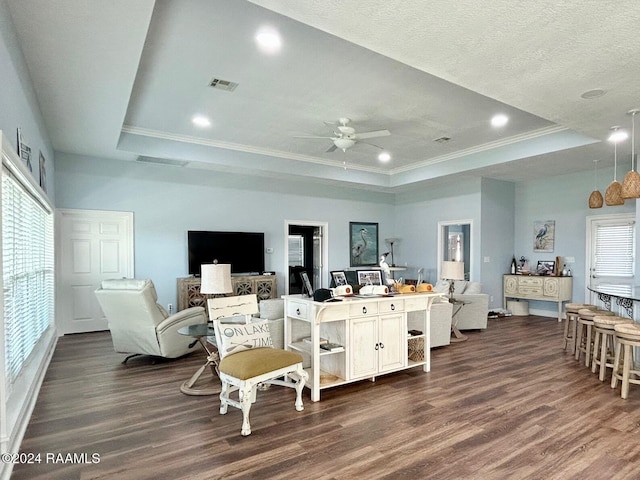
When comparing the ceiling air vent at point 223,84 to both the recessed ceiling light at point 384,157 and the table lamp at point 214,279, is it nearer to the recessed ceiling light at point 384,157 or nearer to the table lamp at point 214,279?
the table lamp at point 214,279

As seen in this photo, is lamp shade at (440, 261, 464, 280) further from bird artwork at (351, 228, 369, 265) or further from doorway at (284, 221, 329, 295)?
bird artwork at (351, 228, 369, 265)

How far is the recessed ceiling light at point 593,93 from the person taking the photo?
138 inches

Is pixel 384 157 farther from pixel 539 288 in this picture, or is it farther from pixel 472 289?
pixel 539 288

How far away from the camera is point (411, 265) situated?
31.8 ft

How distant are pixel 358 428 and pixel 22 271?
315cm

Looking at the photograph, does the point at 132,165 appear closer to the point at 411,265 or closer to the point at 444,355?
the point at 444,355

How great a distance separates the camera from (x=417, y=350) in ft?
14.6

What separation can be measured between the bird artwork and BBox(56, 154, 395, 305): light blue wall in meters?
0.48

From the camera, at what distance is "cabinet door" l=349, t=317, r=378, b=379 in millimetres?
3750

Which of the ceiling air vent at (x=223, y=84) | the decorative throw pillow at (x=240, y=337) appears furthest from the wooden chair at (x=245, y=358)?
the ceiling air vent at (x=223, y=84)

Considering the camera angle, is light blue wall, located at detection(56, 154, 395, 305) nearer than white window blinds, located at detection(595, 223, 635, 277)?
Yes

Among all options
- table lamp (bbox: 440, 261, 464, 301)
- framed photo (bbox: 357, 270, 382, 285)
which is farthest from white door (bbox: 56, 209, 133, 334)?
table lamp (bbox: 440, 261, 464, 301)

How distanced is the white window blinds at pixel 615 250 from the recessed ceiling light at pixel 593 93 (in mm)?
4560

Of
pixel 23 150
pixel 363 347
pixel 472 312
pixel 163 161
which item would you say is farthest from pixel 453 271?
pixel 23 150
